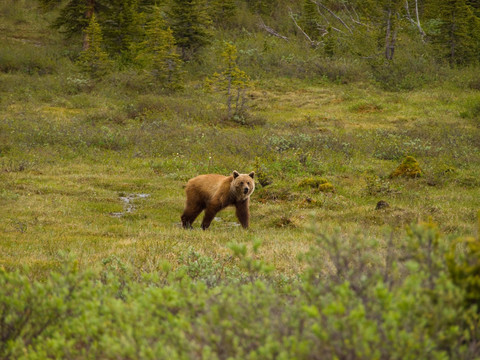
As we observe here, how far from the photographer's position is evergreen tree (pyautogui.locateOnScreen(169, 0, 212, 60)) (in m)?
34.0

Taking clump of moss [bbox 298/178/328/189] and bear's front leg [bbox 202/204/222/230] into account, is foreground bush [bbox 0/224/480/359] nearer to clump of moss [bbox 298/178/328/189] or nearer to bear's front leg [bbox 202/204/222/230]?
bear's front leg [bbox 202/204/222/230]

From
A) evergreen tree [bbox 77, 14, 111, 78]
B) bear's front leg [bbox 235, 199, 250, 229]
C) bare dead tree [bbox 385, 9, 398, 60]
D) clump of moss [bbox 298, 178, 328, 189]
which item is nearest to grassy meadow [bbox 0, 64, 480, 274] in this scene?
clump of moss [bbox 298, 178, 328, 189]

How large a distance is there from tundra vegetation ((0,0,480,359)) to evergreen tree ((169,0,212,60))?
0.52 ft

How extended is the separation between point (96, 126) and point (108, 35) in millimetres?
16714

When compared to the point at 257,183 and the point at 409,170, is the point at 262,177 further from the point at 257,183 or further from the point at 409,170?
the point at 409,170

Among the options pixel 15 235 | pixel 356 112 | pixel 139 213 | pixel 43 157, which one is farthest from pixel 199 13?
pixel 15 235

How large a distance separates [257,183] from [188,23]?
78.8ft

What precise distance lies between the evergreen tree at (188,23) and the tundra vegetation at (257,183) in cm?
16

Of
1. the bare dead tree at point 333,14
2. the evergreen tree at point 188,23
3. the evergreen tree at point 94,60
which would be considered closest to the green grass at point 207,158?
the evergreen tree at point 94,60

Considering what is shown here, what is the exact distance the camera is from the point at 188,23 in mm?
34469

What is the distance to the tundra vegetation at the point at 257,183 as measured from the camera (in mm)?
2799

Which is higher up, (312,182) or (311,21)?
(311,21)

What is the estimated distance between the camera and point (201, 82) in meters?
32.2

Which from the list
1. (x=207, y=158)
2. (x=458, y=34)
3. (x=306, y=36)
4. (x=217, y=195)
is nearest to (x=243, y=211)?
(x=217, y=195)
